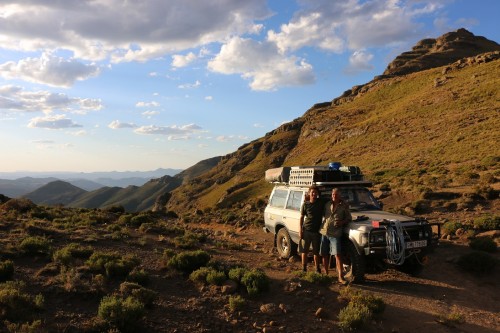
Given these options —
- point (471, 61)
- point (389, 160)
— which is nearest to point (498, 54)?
point (471, 61)

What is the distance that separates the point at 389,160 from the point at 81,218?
102ft

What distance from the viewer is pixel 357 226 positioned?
8.77 m

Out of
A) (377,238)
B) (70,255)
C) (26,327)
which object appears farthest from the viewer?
(70,255)

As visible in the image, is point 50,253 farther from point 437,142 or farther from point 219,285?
point 437,142

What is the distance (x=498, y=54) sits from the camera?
68.1m

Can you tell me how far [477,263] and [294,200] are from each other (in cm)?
515

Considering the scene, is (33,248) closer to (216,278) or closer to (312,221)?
(216,278)

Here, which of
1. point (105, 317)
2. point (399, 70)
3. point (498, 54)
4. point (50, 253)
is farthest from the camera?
point (399, 70)

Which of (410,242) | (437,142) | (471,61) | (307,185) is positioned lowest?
(410,242)

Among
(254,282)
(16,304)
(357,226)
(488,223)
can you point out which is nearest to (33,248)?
(16,304)

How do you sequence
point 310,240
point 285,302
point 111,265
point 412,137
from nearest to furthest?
point 285,302 < point 111,265 < point 310,240 < point 412,137

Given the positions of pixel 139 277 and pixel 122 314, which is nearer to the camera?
pixel 122 314

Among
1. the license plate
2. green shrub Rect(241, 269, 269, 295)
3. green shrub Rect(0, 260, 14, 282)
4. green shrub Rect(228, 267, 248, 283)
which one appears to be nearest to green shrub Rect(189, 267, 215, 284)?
green shrub Rect(228, 267, 248, 283)

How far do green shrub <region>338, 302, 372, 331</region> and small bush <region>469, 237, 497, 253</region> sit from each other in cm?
651
